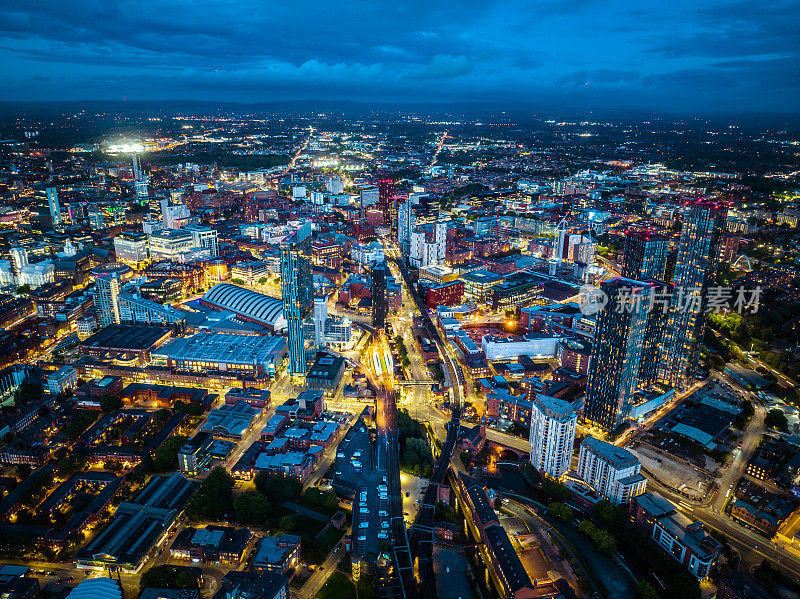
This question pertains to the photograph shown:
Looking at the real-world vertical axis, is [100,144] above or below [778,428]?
above

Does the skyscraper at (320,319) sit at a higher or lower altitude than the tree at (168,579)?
higher

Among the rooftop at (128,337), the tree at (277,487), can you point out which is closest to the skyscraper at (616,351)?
the tree at (277,487)

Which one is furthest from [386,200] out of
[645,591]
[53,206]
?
[645,591]

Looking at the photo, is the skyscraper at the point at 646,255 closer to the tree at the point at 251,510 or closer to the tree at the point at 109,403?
the tree at the point at 251,510

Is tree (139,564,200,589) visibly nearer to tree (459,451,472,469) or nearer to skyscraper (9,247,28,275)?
tree (459,451,472,469)

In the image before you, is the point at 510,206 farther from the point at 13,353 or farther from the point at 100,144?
the point at 100,144

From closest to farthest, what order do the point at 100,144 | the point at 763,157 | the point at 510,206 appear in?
the point at 510,206 < the point at 763,157 < the point at 100,144

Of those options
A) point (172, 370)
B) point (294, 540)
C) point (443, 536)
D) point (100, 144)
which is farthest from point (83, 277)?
point (100, 144)
